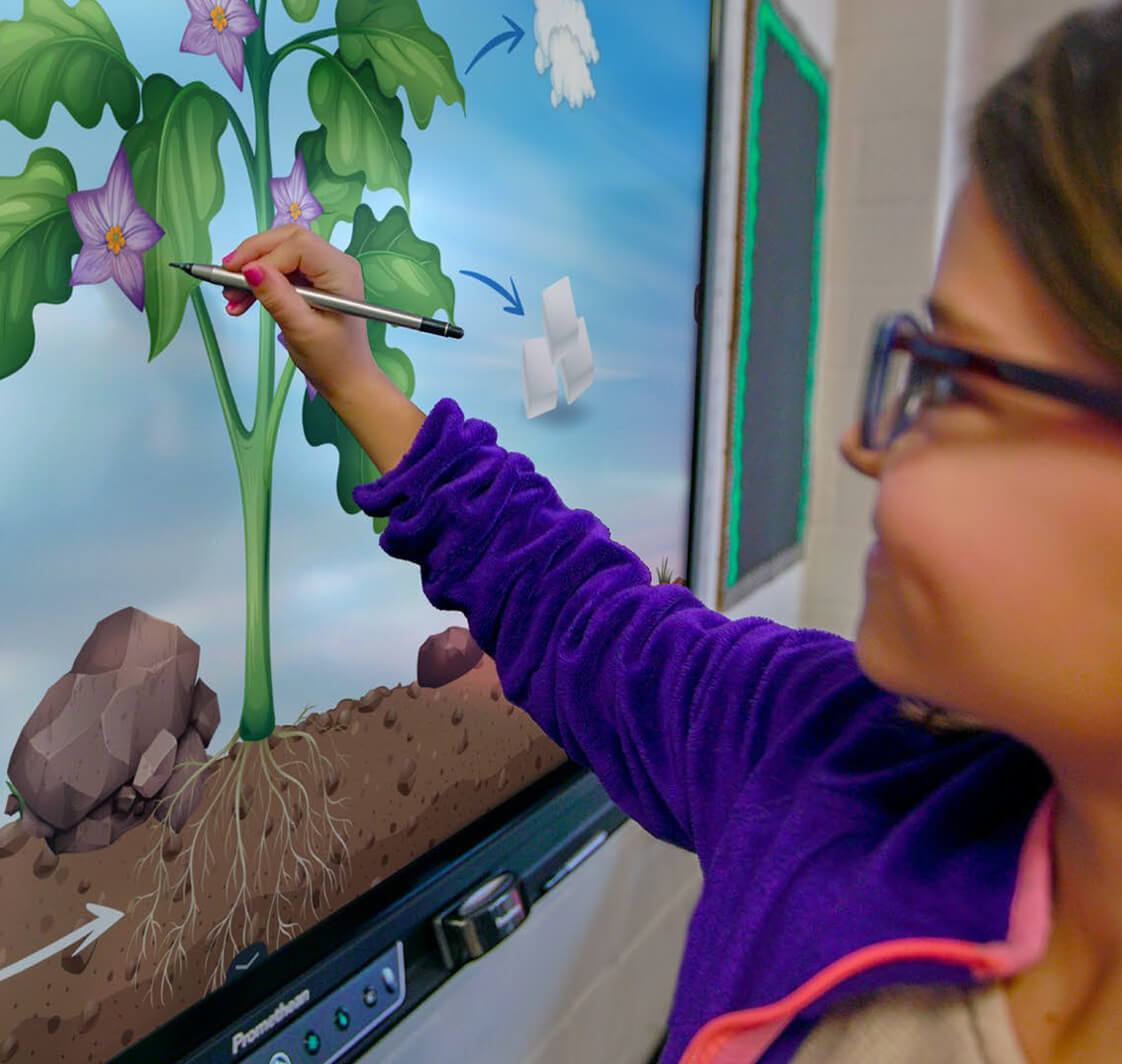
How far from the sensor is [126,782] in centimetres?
51

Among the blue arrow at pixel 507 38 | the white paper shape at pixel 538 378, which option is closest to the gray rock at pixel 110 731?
the white paper shape at pixel 538 378

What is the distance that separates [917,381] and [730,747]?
0.28 m

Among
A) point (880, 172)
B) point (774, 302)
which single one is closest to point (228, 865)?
point (774, 302)

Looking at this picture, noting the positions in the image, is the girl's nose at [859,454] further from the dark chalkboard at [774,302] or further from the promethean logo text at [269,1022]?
the dark chalkboard at [774,302]

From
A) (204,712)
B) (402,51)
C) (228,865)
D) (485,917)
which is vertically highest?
(402,51)

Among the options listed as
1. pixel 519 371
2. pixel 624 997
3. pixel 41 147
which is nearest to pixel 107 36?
pixel 41 147

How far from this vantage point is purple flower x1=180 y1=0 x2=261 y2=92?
49 cm

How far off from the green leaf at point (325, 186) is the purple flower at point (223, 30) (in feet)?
0.20

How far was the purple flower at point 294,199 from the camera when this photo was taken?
0.56 metres

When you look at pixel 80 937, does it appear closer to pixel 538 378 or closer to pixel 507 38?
pixel 538 378

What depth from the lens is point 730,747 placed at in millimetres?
569

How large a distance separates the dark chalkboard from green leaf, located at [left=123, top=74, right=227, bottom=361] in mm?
816

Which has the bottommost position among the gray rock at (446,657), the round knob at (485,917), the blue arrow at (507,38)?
the round knob at (485,917)

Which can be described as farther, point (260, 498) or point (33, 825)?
point (260, 498)
